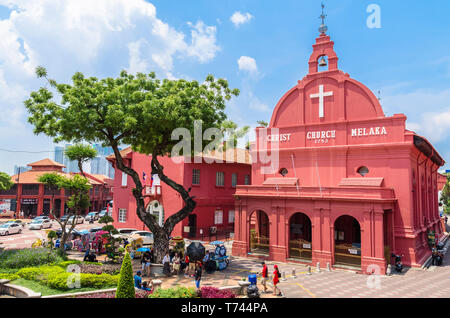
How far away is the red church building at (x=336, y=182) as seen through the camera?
68.6 feet

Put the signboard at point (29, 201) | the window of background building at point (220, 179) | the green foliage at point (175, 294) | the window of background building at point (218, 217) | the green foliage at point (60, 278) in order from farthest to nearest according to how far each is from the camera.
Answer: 1. the signboard at point (29, 201)
2. the window of background building at point (220, 179)
3. the window of background building at point (218, 217)
4. the green foliage at point (60, 278)
5. the green foliage at point (175, 294)

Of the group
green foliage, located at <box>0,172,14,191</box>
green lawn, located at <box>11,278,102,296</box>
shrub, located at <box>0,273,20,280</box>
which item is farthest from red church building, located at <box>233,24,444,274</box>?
green foliage, located at <box>0,172,14,191</box>

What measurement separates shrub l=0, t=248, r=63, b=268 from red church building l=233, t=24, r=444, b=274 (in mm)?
12715

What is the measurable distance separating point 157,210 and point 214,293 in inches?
847

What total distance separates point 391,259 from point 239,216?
10815 millimetres

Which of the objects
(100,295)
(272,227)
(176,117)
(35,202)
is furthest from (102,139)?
(35,202)

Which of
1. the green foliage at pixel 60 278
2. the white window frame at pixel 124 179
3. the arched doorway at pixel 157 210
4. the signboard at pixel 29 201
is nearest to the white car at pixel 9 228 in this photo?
the white window frame at pixel 124 179

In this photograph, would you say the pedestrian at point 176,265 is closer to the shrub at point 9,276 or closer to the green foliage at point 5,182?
the shrub at point 9,276

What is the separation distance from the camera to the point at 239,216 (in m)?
25.0

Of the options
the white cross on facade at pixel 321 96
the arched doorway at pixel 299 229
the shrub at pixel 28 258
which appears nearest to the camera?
the shrub at pixel 28 258

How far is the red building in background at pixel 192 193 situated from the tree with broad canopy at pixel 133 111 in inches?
442

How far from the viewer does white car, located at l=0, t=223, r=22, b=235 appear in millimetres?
36250
